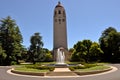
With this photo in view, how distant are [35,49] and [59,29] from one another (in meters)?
12.6

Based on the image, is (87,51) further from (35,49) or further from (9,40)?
(9,40)

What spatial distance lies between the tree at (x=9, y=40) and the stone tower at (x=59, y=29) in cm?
1836

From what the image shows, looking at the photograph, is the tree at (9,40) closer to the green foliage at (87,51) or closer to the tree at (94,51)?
the green foliage at (87,51)

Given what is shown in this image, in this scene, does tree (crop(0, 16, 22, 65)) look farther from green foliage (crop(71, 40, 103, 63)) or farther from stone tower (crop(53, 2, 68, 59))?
stone tower (crop(53, 2, 68, 59))

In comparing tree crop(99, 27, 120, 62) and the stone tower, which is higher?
the stone tower

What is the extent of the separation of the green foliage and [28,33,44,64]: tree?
8.97m

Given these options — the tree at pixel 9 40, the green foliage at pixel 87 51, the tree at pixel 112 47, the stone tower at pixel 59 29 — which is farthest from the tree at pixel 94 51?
the tree at pixel 9 40

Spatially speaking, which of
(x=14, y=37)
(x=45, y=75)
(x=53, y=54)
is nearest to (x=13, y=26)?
(x=14, y=37)

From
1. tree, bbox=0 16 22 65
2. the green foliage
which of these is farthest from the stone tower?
tree, bbox=0 16 22 65

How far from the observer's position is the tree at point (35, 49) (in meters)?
57.0

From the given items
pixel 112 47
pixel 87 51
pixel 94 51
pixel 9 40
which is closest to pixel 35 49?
pixel 9 40

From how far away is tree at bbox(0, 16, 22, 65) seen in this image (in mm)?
46744

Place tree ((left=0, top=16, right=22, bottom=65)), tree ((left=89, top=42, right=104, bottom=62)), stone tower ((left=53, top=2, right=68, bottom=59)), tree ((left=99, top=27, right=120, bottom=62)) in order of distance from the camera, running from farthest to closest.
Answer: stone tower ((left=53, top=2, right=68, bottom=59)) < tree ((left=99, top=27, right=120, bottom=62)) < tree ((left=89, top=42, right=104, bottom=62)) < tree ((left=0, top=16, right=22, bottom=65))

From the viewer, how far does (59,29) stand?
219 ft
